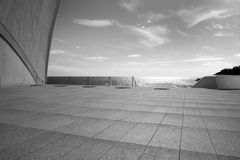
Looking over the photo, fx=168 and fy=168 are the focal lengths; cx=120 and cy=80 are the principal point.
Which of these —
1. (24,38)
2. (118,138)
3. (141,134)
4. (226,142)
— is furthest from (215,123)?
(24,38)

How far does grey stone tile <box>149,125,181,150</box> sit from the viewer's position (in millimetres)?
3408

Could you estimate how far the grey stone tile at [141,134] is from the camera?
3.61 meters

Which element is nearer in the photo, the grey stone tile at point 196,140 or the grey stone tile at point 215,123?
the grey stone tile at point 196,140

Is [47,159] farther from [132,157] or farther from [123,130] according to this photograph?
[123,130]

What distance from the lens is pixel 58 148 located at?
317cm

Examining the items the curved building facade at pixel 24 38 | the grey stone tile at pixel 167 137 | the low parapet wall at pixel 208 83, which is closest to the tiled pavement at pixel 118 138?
the grey stone tile at pixel 167 137

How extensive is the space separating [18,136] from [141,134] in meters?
2.82

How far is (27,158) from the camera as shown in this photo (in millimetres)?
2791

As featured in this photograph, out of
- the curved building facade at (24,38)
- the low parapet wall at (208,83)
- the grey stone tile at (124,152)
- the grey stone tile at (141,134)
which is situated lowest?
the grey stone tile at (124,152)

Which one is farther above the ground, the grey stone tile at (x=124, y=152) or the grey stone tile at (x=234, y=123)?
the grey stone tile at (x=234, y=123)

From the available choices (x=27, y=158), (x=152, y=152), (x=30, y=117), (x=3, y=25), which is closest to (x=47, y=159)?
(x=27, y=158)

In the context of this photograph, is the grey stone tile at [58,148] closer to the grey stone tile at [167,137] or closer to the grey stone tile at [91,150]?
the grey stone tile at [91,150]

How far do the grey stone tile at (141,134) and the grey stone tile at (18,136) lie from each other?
2.13 meters

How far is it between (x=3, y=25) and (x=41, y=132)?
67.6 ft
